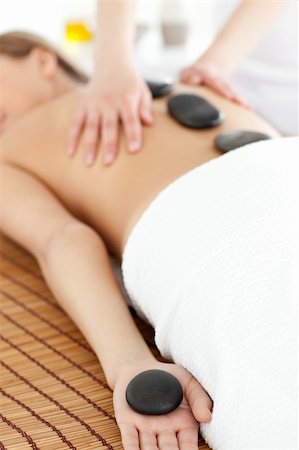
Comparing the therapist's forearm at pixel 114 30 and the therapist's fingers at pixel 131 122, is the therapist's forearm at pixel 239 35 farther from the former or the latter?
the therapist's fingers at pixel 131 122

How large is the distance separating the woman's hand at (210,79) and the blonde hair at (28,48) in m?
0.39

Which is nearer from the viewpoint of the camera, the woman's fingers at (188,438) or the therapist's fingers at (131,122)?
the woman's fingers at (188,438)

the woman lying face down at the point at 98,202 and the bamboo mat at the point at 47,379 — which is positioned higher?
→ the woman lying face down at the point at 98,202

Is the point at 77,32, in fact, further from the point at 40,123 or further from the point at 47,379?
the point at 47,379

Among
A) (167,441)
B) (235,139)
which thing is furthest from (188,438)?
(235,139)

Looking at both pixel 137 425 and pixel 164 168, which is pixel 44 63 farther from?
pixel 137 425

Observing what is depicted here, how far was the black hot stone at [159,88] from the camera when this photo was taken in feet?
6.56

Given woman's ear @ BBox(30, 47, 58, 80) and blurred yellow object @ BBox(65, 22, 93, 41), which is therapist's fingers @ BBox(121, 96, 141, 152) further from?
blurred yellow object @ BBox(65, 22, 93, 41)

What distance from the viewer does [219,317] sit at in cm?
120

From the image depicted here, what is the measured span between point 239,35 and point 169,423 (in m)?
1.31

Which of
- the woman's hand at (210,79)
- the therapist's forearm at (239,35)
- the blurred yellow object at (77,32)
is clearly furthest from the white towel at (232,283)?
the blurred yellow object at (77,32)

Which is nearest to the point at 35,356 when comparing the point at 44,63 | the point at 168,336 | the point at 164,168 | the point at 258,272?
the point at 168,336

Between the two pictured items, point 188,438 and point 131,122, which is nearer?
point 188,438

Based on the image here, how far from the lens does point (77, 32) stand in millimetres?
3611
